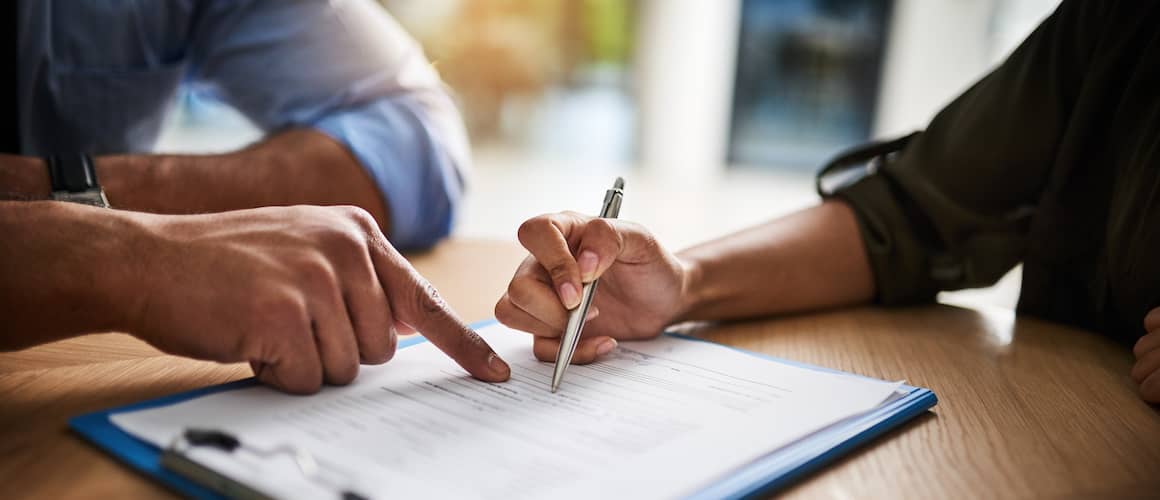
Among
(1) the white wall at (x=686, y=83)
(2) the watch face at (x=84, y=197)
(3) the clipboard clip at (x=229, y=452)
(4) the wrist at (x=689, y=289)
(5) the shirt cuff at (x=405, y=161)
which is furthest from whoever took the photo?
(1) the white wall at (x=686, y=83)

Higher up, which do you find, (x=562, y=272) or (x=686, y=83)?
(x=562, y=272)

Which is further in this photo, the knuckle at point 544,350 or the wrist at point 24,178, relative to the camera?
the wrist at point 24,178

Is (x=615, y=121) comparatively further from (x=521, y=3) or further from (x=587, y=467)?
(x=587, y=467)

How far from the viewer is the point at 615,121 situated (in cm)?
823

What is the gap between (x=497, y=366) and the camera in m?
0.57

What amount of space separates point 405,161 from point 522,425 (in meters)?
0.71

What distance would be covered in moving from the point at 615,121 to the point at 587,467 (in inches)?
313

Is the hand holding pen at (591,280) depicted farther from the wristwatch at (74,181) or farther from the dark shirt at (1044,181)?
the wristwatch at (74,181)

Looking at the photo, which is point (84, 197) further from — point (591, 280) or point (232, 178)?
point (591, 280)

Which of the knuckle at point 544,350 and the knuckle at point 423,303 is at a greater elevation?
the knuckle at point 423,303

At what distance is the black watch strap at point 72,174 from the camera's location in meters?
0.88

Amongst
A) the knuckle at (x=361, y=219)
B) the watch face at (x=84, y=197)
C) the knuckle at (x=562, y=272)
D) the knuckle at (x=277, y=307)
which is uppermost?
the knuckle at (x=361, y=219)

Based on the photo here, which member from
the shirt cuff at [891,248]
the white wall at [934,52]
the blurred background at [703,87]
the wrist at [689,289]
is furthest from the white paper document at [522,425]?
the white wall at [934,52]

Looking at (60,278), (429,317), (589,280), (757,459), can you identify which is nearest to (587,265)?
(589,280)
